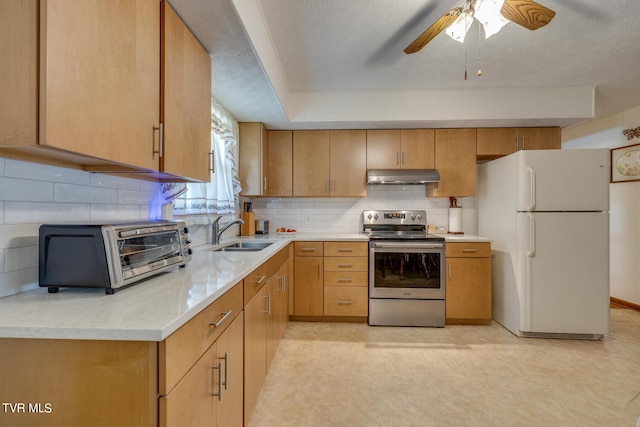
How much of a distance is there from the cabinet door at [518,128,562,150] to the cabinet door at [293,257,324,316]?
2544 mm

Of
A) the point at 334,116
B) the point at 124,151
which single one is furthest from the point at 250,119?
the point at 124,151

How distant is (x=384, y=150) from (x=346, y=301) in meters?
1.68

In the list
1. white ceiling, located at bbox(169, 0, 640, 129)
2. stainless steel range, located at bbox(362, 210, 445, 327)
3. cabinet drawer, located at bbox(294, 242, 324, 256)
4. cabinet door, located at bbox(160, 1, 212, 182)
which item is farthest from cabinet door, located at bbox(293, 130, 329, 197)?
cabinet door, located at bbox(160, 1, 212, 182)

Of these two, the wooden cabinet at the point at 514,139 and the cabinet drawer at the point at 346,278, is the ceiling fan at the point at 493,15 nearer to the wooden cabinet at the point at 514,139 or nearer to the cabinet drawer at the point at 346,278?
the wooden cabinet at the point at 514,139

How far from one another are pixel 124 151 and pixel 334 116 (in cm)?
237

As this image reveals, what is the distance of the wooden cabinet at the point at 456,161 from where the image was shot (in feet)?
11.0

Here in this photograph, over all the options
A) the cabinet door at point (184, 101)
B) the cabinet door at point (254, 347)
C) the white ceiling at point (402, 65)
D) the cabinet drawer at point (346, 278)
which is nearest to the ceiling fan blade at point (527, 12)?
the white ceiling at point (402, 65)

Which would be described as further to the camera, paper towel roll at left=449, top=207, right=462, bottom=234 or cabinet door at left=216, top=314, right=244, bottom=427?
paper towel roll at left=449, top=207, right=462, bottom=234

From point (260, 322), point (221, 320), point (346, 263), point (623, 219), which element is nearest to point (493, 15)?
point (221, 320)

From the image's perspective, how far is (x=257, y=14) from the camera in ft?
6.06

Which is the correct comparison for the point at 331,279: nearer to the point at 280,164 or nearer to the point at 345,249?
the point at 345,249

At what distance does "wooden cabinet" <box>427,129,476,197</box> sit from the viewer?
3.36 m

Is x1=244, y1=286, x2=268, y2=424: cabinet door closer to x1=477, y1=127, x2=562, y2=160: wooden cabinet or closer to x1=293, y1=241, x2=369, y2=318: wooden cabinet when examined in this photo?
x1=293, y1=241, x2=369, y2=318: wooden cabinet

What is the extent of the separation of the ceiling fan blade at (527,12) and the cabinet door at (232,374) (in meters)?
2.01
